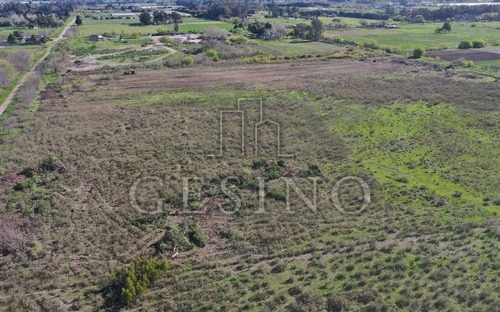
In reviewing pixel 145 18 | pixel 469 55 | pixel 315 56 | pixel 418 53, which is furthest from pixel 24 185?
pixel 145 18

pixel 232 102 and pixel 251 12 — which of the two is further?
pixel 251 12

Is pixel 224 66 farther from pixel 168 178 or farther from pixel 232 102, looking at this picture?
pixel 168 178

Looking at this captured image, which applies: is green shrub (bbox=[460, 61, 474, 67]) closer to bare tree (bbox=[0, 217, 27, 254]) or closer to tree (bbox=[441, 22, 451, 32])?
tree (bbox=[441, 22, 451, 32])

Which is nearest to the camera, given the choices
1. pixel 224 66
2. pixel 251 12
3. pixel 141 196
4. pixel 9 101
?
pixel 141 196

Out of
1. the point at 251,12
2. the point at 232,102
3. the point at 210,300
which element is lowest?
the point at 210,300

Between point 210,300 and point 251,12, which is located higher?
point 251,12

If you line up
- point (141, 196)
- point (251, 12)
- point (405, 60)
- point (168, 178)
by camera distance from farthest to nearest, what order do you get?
point (251, 12) < point (405, 60) < point (168, 178) < point (141, 196)

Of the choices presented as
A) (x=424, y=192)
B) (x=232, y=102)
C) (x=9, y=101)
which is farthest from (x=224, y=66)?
(x=424, y=192)

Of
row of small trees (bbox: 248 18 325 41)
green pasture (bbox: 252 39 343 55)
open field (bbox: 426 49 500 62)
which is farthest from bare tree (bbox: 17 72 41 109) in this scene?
open field (bbox: 426 49 500 62)
